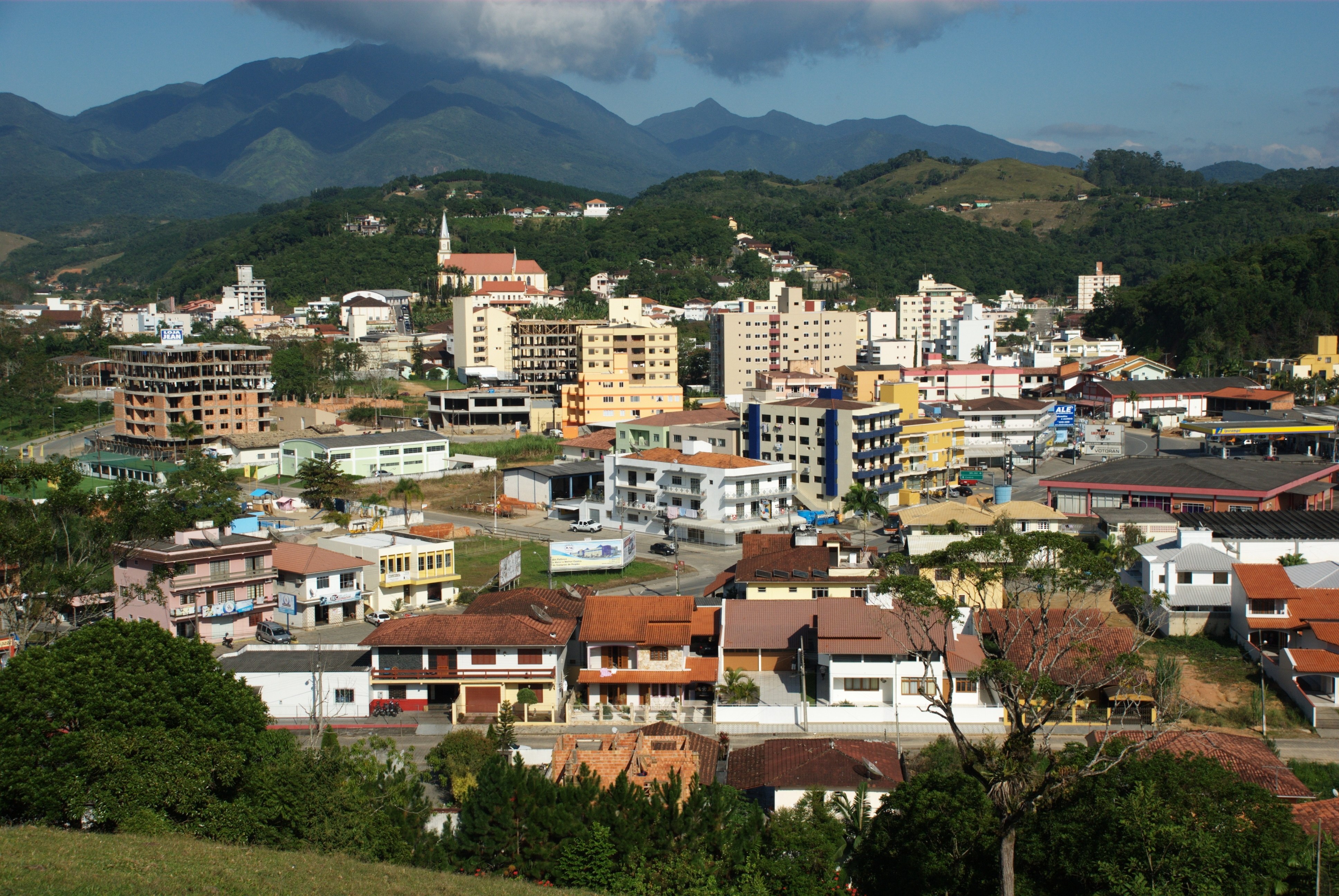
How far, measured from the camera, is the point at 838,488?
42438 mm

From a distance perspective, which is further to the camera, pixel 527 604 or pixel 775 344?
pixel 775 344

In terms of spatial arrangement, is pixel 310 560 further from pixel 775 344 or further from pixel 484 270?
pixel 484 270

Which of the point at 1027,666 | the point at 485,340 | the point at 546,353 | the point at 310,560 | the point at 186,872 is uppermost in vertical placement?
the point at 485,340

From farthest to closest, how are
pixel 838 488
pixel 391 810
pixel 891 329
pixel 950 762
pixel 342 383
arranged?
pixel 891 329 < pixel 342 383 < pixel 838 488 < pixel 950 762 < pixel 391 810

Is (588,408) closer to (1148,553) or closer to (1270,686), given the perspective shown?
(1148,553)

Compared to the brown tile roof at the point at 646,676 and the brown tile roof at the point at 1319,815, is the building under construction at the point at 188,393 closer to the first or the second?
the brown tile roof at the point at 646,676

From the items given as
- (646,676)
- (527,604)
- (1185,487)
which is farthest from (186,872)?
(1185,487)

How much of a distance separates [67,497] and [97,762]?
18581mm

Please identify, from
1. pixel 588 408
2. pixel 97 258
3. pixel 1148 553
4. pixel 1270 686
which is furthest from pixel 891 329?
pixel 97 258

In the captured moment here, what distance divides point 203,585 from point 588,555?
10787 mm

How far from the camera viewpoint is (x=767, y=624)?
24.5 m

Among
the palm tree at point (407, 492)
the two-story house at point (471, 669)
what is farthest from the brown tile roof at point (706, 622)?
the palm tree at point (407, 492)

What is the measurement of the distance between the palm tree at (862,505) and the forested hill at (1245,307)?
141 ft

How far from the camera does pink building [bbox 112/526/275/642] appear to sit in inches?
1036
